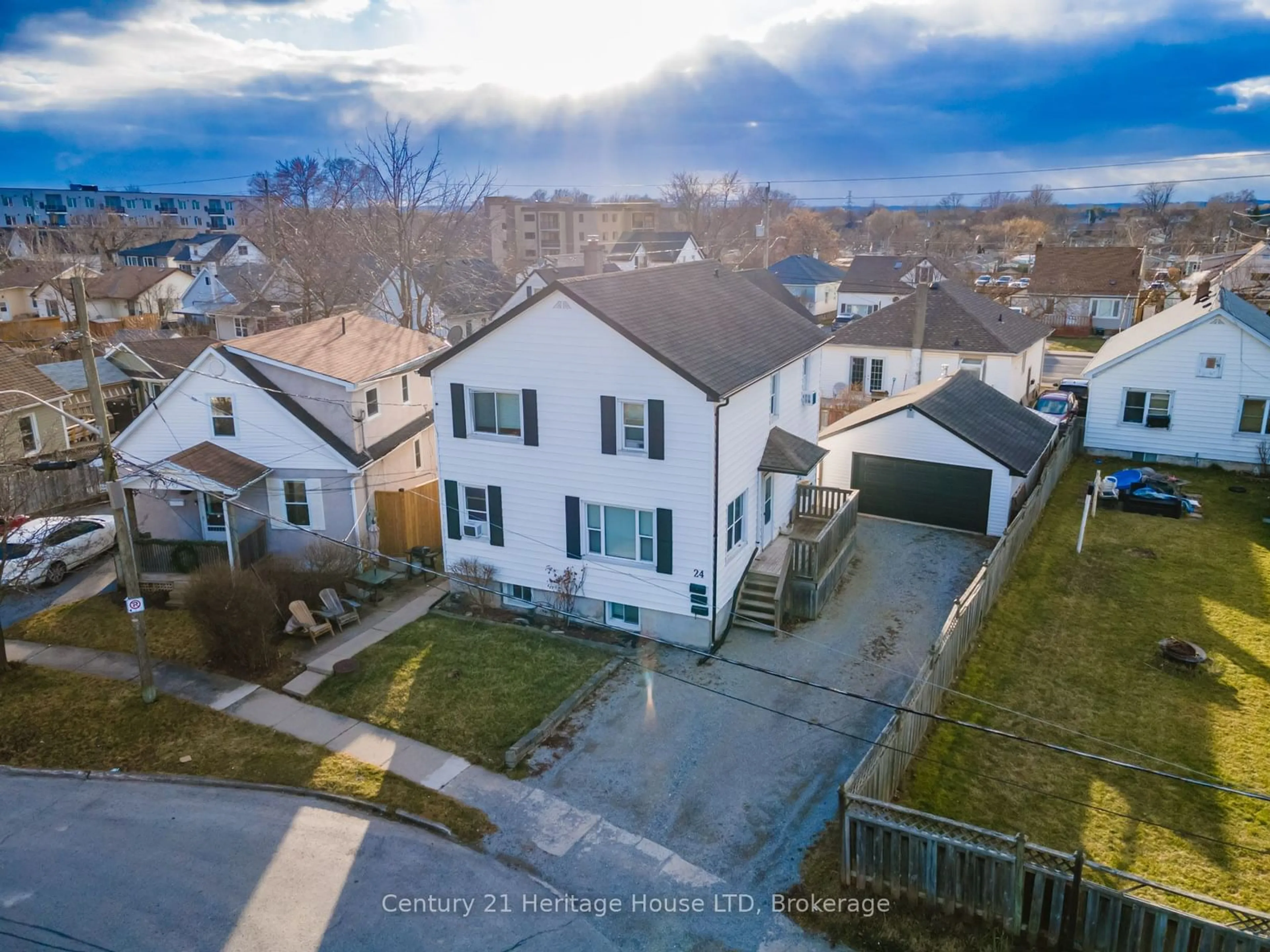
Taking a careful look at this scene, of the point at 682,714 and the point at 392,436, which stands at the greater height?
the point at 392,436

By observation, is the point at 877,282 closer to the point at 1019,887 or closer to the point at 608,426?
the point at 608,426

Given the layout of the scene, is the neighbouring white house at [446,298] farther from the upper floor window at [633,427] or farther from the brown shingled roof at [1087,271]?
the brown shingled roof at [1087,271]

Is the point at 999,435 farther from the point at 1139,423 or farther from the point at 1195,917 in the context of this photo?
the point at 1195,917

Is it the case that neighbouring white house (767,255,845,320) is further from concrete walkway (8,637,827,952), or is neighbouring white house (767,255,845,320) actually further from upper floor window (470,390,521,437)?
concrete walkway (8,637,827,952)

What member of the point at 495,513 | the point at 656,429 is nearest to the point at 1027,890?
the point at 656,429

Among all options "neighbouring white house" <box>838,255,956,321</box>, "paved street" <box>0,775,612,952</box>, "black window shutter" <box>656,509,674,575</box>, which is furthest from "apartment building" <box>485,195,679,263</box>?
"paved street" <box>0,775,612,952</box>

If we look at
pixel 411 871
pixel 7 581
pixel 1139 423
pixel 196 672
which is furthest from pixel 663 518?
pixel 1139 423

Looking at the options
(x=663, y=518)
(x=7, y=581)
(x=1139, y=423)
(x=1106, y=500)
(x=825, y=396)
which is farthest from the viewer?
(x=825, y=396)
